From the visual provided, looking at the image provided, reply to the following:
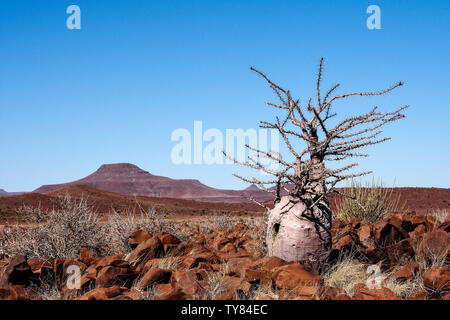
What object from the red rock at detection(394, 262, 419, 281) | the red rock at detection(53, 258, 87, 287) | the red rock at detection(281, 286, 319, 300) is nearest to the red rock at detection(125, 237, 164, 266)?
the red rock at detection(53, 258, 87, 287)

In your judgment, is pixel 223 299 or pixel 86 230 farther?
pixel 86 230

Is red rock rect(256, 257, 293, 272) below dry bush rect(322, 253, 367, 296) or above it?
above

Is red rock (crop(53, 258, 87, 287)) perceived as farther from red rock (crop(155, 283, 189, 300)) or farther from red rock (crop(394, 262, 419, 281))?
red rock (crop(394, 262, 419, 281))

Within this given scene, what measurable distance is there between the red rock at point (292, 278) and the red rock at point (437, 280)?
921 millimetres

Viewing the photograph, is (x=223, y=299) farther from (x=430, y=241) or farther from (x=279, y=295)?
(x=430, y=241)

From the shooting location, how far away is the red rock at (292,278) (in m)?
3.47

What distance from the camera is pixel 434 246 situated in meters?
4.57

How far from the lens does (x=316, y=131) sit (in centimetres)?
436

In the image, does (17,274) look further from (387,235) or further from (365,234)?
(365,234)

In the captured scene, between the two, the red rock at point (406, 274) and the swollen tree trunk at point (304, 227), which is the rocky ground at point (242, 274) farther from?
the swollen tree trunk at point (304, 227)

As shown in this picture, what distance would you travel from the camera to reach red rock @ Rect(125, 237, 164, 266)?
4.61 meters

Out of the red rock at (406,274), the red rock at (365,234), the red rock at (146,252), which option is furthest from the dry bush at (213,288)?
the red rock at (365,234)
